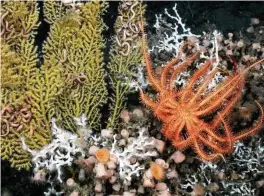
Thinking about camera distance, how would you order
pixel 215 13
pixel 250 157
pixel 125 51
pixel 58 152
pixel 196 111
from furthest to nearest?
pixel 215 13
pixel 125 51
pixel 250 157
pixel 58 152
pixel 196 111

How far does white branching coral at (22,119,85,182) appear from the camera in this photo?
3.26 m

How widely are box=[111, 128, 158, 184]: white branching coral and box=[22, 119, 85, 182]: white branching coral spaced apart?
1.03ft

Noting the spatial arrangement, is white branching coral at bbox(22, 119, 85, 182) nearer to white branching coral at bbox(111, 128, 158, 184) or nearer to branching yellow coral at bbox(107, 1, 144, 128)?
white branching coral at bbox(111, 128, 158, 184)

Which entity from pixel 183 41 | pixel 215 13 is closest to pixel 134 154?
pixel 183 41

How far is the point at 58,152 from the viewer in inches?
128

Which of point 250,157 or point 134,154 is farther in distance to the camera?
point 250,157

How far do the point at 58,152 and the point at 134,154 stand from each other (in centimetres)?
56

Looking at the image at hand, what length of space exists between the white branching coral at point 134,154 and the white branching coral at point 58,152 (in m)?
0.32

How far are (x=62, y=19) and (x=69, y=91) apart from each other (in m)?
0.55

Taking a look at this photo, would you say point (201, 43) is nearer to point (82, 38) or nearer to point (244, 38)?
point (244, 38)

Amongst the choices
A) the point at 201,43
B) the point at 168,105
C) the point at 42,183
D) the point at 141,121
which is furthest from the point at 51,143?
the point at 201,43

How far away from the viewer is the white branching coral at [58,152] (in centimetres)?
326

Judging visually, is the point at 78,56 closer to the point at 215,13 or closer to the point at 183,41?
the point at 183,41

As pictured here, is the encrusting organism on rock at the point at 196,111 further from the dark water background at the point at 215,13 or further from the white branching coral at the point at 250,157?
the dark water background at the point at 215,13
